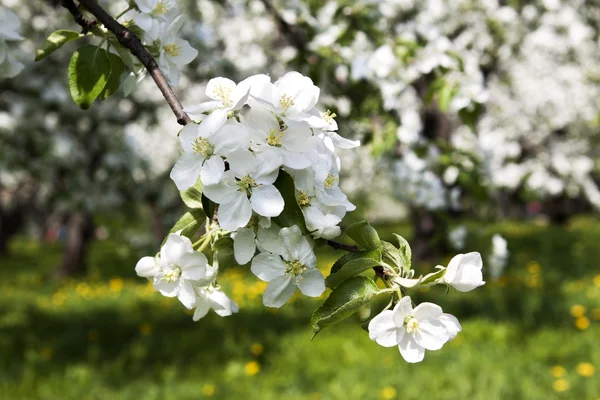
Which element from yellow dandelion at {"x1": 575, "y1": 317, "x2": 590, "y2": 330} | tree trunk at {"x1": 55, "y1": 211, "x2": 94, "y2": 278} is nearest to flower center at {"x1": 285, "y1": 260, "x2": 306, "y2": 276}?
yellow dandelion at {"x1": 575, "y1": 317, "x2": 590, "y2": 330}

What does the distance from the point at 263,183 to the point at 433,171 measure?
1982 millimetres

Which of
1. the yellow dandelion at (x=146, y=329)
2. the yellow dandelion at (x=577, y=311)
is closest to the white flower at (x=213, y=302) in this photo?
the yellow dandelion at (x=146, y=329)

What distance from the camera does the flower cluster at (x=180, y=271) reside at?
2.35 feet

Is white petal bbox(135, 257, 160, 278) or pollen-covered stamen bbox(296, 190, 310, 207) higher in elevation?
pollen-covered stamen bbox(296, 190, 310, 207)

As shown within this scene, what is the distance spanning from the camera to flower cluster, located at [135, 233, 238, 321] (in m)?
0.72

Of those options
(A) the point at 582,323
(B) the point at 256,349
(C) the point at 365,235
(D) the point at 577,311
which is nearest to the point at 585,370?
(A) the point at 582,323

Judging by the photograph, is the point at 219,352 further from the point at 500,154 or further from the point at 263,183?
the point at 500,154

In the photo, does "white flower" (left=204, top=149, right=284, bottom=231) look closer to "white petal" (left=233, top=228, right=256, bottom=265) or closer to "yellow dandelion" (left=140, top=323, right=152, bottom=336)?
Result: "white petal" (left=233, top=228, right=256, bottom=265)

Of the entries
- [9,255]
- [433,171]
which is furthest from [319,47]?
[9,255]

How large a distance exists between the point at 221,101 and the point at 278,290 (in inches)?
9.2

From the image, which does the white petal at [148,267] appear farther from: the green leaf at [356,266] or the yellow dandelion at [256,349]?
the yellow dandelion at [256,349]

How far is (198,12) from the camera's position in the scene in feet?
13.3

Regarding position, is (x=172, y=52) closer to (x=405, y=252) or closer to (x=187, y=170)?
(x=187, y=170)

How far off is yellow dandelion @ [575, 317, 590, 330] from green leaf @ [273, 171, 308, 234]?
3689 millimetres
